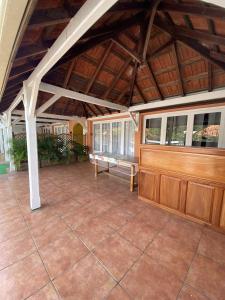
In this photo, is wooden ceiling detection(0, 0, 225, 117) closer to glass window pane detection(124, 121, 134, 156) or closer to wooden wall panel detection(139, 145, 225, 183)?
glass window pane detection(124, 121, 134, 156)

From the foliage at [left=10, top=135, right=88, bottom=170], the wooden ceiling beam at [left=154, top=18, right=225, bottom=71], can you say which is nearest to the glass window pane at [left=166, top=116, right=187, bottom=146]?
the wooden ceiling beam at [left=154, top=18, right=225, bottom=71]

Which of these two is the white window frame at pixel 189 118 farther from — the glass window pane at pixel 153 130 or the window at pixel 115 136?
the window at pixel 115 136

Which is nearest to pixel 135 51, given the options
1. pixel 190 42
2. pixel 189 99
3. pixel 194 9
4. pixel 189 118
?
pixel 190 42

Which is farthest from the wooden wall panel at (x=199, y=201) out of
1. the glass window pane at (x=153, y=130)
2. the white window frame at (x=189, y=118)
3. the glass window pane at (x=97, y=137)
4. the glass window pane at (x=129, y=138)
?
the glass window pane at (x=97, y=137)

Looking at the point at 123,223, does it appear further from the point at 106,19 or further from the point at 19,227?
the point at 106,19

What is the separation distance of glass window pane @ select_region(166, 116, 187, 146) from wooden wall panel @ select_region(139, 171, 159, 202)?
2061mm

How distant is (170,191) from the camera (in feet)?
9.71

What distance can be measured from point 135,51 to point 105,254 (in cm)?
392

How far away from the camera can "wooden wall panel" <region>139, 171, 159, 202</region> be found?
3.23 meters

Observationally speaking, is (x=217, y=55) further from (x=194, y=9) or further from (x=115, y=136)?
(x=115, y=136)

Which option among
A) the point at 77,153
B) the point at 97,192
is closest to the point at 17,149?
the point at 77,153

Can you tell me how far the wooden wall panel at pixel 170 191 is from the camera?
286cm

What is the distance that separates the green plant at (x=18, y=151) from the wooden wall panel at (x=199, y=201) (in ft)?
21.1

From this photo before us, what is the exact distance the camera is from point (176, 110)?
4555 mm
